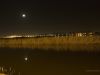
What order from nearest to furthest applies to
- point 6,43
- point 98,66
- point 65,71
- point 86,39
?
point 65,71 < point 98,66 < point 6,43 < point 86,39

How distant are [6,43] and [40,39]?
19.6 metres

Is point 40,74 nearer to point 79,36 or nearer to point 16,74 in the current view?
point 16,74

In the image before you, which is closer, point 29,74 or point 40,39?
point 29,74

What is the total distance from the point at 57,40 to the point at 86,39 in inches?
600

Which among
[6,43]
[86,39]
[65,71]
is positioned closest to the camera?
[65,71]

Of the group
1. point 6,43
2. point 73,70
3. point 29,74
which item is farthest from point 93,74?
point 6,43

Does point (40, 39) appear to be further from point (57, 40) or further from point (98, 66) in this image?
point (98, 66)

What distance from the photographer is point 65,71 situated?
57.8 m

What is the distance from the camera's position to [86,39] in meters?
180

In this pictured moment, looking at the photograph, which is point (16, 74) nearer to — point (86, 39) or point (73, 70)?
point (73, 70)

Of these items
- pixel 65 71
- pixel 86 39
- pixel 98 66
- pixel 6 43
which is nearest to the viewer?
pixel 65 71

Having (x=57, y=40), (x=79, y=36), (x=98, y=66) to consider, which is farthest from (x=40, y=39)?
(x=98, y=66)

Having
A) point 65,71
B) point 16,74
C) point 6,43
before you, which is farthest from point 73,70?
point 6,43

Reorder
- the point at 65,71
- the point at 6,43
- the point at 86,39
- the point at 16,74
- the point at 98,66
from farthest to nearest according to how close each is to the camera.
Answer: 1. the point at 86,39
2. the point at 6,43
3. the point at 98,66
4. the point at 65,71
5. the point at 16,74
